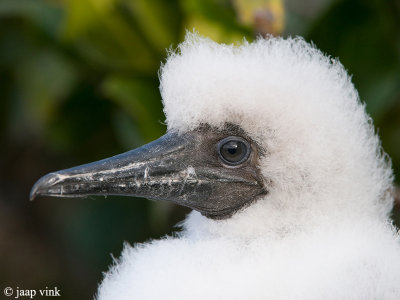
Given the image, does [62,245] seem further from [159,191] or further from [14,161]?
[159,191]

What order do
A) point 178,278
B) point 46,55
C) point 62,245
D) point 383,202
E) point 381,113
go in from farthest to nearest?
1. point 62,245
2. point 46,55
3. point 381,113
4. point 383,202
5. point 178,278

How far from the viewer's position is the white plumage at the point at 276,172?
1857 mm

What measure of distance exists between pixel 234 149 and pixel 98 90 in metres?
1.51

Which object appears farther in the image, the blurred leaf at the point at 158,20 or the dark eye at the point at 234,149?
the blurred leaf at the point at 158,20

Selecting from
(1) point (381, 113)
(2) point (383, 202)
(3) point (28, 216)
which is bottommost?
(2) point (383, 202)

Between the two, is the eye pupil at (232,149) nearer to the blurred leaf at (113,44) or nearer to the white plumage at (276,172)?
the white plumage at (276,172)

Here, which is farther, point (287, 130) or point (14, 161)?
point (14, 161)

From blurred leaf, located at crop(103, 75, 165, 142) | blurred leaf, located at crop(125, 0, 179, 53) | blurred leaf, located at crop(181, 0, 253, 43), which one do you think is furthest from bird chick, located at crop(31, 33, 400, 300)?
blurred leaf, located at crop(125, 0, 179, 53)

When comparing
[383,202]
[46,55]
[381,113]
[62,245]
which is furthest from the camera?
[62,245]

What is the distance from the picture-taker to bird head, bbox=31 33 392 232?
1922 mm

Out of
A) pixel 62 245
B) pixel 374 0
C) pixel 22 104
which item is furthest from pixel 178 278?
pixel 62 245

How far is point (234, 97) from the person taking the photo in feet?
6.30

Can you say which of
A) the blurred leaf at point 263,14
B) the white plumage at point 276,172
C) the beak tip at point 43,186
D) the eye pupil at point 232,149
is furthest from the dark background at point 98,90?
the beak tip at point 43,186

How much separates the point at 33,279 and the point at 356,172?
8.50ft
